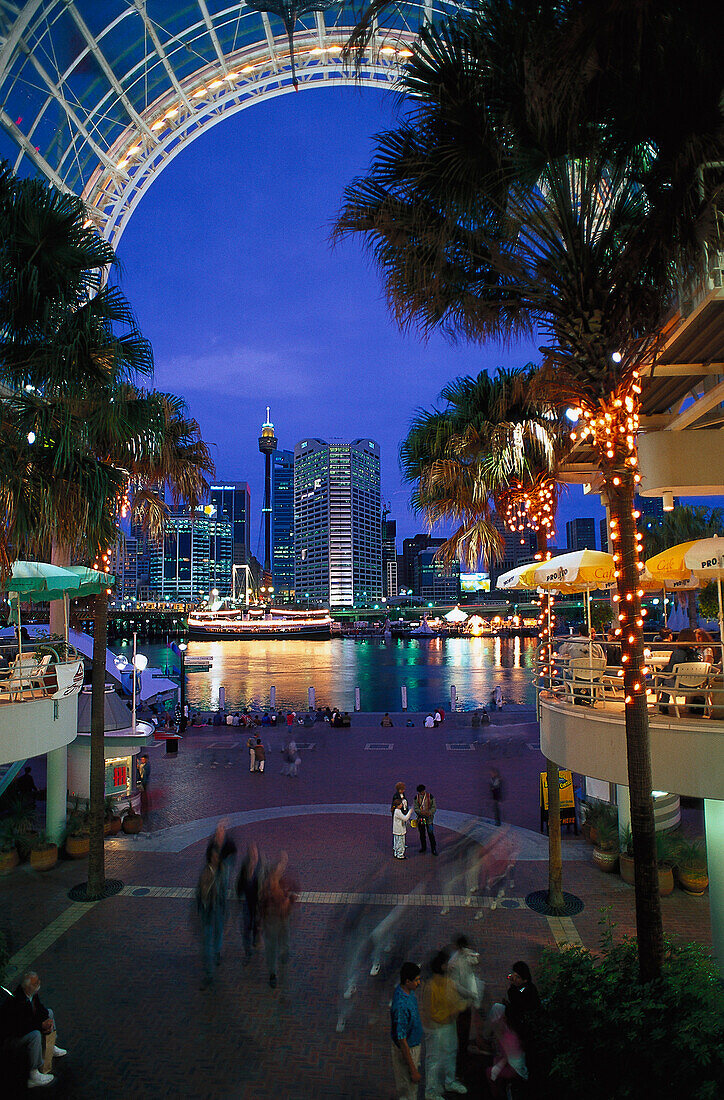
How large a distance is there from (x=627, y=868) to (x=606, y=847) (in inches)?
28.4

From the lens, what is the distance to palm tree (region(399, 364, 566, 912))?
12.5 metres

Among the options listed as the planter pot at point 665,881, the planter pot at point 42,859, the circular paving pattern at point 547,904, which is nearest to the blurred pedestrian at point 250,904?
the circular paving pattern at point 547,904

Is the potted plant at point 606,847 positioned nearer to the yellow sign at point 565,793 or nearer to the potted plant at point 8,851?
the yellow sign at point 565,793

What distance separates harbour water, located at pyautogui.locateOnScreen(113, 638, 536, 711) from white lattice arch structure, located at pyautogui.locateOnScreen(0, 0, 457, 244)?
30171mm

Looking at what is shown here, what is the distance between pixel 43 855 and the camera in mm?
12398

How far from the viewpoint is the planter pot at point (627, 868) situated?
37.7 ft

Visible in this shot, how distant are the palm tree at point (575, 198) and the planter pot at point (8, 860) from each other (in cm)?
1163

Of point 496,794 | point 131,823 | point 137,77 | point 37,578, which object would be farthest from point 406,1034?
point 137,77

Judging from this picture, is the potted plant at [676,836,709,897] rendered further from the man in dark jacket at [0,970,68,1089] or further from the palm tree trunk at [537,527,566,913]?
the man in dark jacket at [0,970,68,1089]

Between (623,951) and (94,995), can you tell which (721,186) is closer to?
(623,951)

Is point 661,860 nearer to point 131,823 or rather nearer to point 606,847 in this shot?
point 606,847

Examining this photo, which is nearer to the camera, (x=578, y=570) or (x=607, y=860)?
(x=578, y=570)

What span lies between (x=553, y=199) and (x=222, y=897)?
9018mm

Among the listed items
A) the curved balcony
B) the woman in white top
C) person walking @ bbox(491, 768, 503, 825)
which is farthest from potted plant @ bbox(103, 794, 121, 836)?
person walking @ bbox(491, 768, 503, 825)
